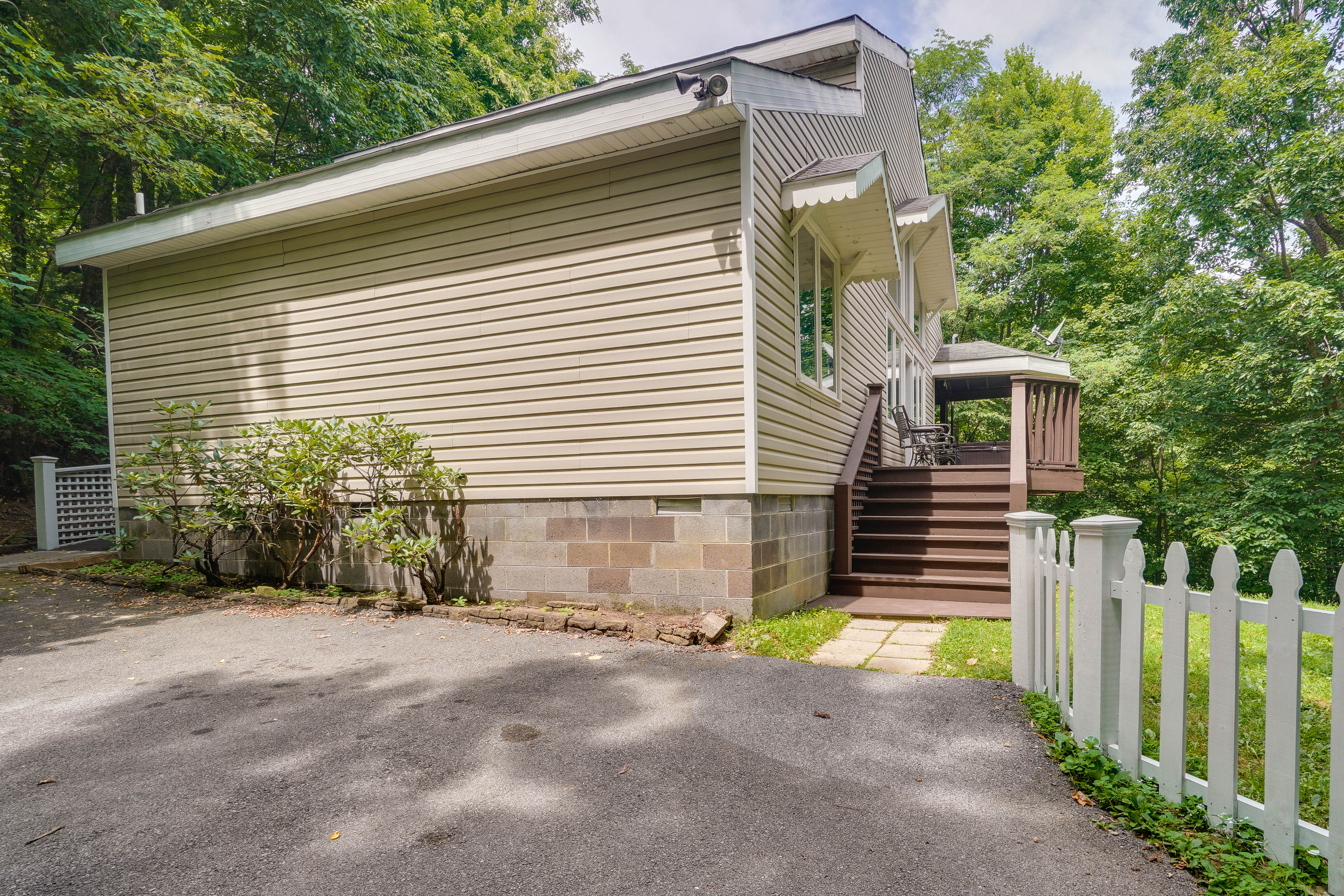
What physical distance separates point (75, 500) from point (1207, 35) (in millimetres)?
25314

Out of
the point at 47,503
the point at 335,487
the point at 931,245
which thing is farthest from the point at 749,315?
the point at 47,503

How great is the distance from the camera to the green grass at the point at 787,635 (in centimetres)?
458

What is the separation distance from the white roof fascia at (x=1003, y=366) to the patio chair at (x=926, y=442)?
2163 mm

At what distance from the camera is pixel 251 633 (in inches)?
204

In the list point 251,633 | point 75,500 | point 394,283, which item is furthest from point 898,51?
point 75,500

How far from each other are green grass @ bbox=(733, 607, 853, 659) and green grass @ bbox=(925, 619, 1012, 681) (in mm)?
816

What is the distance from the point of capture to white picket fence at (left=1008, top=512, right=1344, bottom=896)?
184 cm

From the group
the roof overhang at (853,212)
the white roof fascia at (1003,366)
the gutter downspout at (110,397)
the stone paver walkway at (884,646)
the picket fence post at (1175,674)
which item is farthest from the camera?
the white roof fascia at (1003,366)

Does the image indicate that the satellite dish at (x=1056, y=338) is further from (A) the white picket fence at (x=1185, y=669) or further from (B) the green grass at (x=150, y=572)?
(B) the green grass at (x=150, y=572)

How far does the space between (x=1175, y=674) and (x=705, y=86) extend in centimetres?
443

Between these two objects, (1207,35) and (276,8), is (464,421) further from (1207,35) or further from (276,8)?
(1207,35)

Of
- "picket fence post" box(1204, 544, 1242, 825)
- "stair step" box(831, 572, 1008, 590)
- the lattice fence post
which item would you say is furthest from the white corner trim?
the lattice fence post

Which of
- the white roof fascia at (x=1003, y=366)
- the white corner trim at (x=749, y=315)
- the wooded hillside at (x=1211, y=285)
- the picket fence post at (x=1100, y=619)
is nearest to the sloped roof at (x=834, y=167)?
the white corner trim at (x=749, y=315)

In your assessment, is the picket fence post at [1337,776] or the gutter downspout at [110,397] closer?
the picket fence post at [1337,776]
